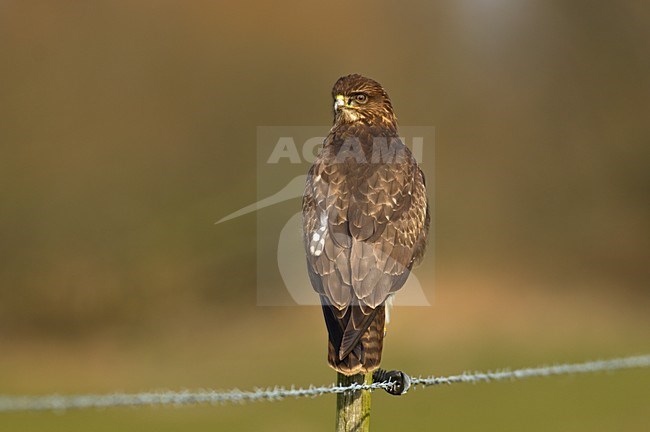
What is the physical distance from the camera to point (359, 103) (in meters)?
6.52

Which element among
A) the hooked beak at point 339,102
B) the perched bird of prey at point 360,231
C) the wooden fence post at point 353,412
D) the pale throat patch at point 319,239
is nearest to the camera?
the wooden fence post at point 353,412

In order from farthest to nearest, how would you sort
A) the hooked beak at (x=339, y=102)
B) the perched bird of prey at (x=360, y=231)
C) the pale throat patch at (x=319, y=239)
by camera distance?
the hooked beak at (x=339, y=102)
the pale throat patch at (x=319, y=239)
the perched bird of prey at (x=360, y=231)

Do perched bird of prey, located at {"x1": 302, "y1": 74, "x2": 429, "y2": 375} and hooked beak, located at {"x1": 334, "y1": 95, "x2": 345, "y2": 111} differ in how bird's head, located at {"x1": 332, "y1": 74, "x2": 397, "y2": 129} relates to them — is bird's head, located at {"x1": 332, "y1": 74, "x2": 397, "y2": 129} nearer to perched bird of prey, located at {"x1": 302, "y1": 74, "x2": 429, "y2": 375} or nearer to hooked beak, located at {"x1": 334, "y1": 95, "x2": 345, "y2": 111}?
hooked beak, located at {"x1": 334, "y1": 95, "x2": 345, "y2": 111}

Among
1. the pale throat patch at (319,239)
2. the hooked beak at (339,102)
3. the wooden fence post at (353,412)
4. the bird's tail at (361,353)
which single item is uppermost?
the hooked beak at (339,102)

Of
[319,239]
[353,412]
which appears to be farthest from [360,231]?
[353,412]

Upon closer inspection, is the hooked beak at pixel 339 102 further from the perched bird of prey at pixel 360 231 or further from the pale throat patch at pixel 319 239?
the pale throat patch at pixel 319 239

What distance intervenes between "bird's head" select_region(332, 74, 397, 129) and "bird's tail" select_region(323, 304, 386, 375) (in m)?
1.81

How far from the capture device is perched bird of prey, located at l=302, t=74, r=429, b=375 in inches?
194

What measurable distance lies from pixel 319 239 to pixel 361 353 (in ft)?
2.99

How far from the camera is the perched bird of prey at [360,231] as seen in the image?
4.93 m

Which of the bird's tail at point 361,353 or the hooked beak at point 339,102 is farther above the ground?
the hooked beak at point 339,102

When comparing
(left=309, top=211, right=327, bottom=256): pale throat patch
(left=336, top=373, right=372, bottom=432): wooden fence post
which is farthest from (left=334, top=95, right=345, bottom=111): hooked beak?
(left=336, top=373, right=372, bottom=432): wooden fence post

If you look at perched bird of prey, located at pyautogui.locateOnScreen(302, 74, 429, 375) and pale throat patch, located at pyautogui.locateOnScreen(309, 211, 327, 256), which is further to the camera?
pale throat patch, located at pyautogui.locateOnScreen(309, 211, 327, 256)

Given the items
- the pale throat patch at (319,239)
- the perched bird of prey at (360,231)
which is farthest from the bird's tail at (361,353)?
the pale throat patch at (319,239)
